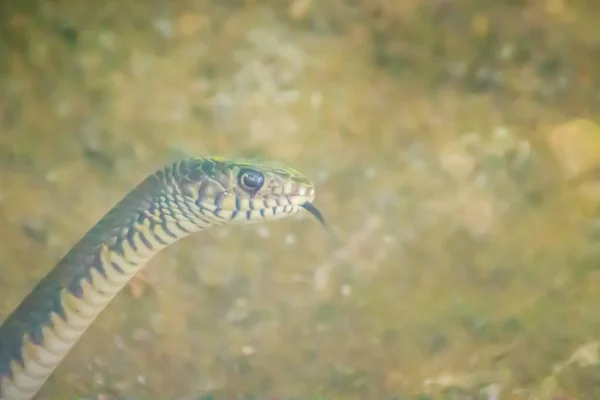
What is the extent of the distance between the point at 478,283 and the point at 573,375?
291mm

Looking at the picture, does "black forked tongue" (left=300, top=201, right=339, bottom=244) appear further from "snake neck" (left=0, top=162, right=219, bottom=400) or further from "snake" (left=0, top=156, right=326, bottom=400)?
"snake neck" (left=0, top=162, right=219, bottom=400)

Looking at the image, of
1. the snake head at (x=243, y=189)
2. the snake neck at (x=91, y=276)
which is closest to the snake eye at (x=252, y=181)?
the snake head at (x=243, y=189)

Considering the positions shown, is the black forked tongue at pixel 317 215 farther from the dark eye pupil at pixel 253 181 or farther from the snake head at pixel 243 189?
the dark eye pupil at pixel 253 181

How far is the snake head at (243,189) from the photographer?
1270 millimetres

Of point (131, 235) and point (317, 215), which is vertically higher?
point (317, 215)

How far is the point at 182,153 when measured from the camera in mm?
1331

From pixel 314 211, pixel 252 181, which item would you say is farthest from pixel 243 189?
pixel 314 211

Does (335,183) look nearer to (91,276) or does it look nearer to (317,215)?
(317,215)

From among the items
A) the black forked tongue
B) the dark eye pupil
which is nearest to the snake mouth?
the black forked tongue

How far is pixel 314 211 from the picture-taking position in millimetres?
1318

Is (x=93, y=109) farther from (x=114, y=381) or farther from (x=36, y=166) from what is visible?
(x=114, y=381)

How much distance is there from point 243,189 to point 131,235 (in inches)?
10.5

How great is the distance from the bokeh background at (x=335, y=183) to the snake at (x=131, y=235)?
0.04m

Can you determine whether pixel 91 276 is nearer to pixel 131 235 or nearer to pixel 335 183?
pixel 131 235
